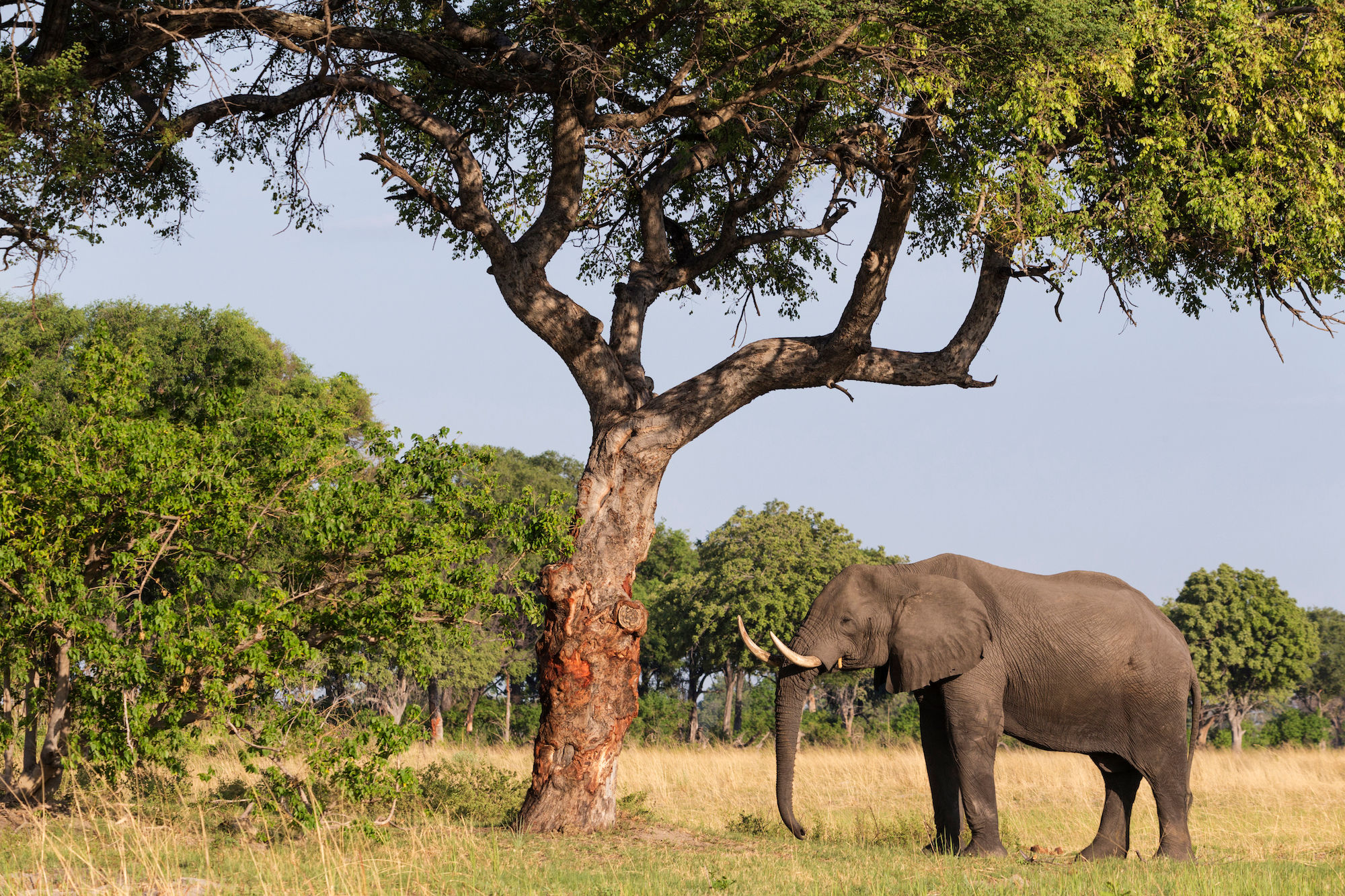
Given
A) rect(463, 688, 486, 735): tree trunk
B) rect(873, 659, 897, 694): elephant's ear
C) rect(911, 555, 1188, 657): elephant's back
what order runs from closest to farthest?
1. rect(873, 659, 897, 694): elephant's ear
2. rect(911, 555, 1188, 657): elephant's back
3. rect(463, 688, 486, 735): tree trunk

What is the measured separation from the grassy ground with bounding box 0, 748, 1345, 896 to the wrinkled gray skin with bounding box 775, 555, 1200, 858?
731 millimetres

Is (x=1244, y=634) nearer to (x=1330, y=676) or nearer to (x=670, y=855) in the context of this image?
(x=1330, y=676)

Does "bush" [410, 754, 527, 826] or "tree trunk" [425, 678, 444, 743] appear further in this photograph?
"tree trunk" [425, 678, 444, 743]

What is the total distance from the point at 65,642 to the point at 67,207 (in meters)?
5.21

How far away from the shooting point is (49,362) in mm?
25344

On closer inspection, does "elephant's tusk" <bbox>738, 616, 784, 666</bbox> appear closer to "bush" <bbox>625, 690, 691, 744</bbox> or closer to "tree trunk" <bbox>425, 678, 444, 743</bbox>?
"tree trunk" <bbox>425, 678, 444, 743</bbox>

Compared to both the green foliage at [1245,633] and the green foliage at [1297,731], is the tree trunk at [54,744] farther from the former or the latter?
the green foliage at [1297,731]

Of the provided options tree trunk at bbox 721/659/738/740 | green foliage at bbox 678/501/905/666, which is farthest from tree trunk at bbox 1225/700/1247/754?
tree trunk at bbox 721/659/738/740

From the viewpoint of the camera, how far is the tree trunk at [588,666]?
12.5 m

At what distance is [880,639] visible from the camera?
11930 mm

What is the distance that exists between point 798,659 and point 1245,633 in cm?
3953

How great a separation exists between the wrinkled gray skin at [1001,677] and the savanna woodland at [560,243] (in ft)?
7.78

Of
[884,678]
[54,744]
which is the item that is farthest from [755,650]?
[54,744]

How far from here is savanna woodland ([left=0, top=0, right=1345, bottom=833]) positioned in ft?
35.6
